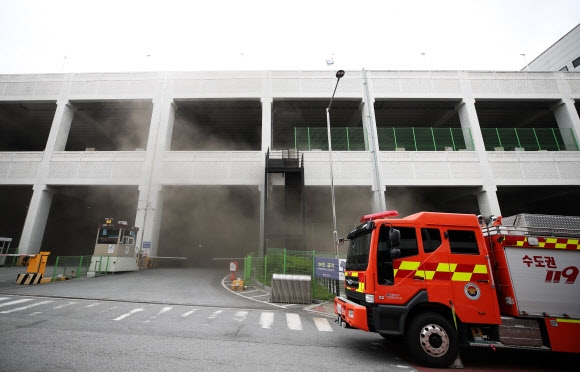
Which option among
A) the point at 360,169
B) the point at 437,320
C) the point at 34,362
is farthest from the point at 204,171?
the point at 437,320

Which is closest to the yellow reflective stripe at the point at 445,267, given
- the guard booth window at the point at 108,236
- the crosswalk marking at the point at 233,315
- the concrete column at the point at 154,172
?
the crosswalk marking at the point at 233,315

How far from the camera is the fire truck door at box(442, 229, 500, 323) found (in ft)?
13.1

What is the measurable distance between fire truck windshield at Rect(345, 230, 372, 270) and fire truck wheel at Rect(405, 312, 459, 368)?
1.10 metres

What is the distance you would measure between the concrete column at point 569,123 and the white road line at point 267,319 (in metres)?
20.4

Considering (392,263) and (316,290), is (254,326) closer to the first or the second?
(392,263)

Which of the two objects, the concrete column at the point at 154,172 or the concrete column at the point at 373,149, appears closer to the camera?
the concrete column at the point at 373,149

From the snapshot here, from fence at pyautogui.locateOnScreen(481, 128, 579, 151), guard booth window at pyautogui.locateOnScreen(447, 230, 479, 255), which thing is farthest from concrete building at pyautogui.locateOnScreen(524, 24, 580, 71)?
guard booth window at pyautogui.locateOnScreen(447, 230, 479, 255)

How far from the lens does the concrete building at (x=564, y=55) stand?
83.6 feet

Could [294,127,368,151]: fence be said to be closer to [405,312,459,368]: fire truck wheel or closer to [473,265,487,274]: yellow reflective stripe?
[473,265,487,274]: yellow reflective stripe

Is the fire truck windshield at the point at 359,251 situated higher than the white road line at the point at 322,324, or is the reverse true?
the fire truck windshield at the point at 359,251

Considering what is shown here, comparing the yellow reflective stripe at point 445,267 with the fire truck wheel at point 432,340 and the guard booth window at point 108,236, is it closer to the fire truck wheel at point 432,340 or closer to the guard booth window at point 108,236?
the fire truck wheel at point 432,340

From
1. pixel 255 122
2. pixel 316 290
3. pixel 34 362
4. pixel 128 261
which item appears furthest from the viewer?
pixel 255 122

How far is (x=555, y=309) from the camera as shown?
13.4 ft

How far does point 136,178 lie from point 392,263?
53.7 feet
